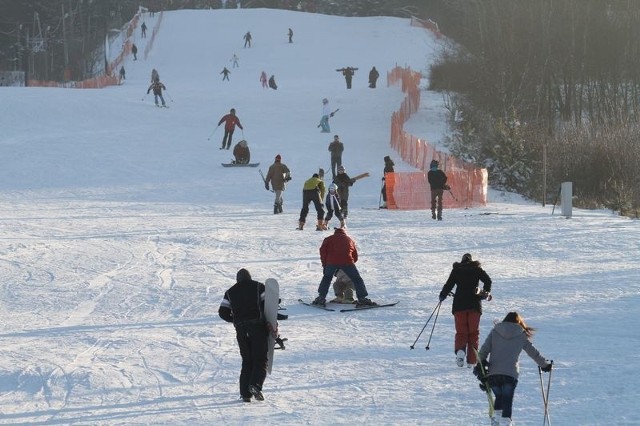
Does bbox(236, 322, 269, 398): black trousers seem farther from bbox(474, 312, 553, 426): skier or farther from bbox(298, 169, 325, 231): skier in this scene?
bbox(298, 169, 325, 231): skier

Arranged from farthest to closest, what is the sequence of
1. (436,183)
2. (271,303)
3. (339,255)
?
(436,183) → (339,255) → (271,303)

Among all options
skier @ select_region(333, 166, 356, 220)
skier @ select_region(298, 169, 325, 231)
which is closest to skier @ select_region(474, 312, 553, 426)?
skier @ select_region(298, 169, 325, 231)

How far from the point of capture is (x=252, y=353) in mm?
10109

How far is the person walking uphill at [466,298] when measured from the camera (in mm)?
11195

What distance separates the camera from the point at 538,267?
706 inches

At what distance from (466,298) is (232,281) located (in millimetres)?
6167

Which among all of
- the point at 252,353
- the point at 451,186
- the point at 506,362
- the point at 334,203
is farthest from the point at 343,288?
the point at 451,186

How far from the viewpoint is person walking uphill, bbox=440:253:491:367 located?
36.7 feet

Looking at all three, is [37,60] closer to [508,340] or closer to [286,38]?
[286,38]

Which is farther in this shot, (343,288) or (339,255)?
(343,288)

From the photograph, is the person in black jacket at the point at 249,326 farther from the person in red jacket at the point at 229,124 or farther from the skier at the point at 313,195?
the person in red jacket at the point at 229,124

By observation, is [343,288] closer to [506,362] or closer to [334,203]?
[506,362]

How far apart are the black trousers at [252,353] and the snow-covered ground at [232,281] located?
0.79 feet

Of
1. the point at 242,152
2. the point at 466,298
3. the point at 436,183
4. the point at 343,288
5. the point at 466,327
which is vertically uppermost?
the point at 242,152
